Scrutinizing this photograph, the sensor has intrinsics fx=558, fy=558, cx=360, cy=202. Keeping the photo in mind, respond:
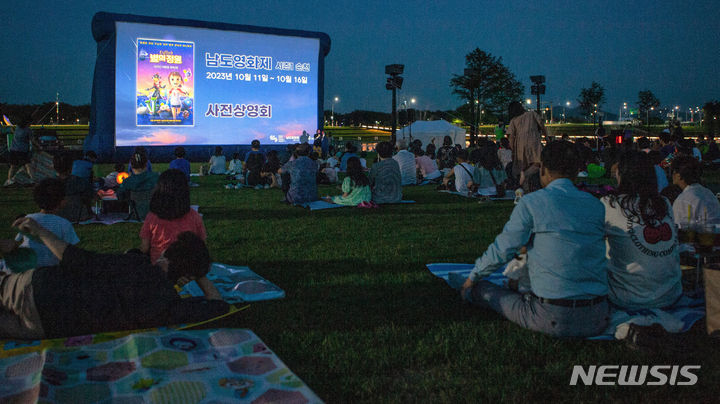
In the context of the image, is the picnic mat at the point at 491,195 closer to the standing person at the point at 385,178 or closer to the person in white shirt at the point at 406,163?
the standing person at the point at 385,178

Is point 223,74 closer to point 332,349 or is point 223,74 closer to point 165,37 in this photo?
point 165,37

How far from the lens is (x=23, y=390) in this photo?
8.07 ft

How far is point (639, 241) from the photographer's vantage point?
3.30 meters

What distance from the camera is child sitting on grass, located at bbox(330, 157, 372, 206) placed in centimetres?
936

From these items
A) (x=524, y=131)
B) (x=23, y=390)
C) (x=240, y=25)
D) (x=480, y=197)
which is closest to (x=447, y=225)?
(x=524, y=131)

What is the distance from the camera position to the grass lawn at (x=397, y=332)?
8.76 feet

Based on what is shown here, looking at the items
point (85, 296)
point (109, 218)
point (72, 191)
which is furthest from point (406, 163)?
point (85, 296)

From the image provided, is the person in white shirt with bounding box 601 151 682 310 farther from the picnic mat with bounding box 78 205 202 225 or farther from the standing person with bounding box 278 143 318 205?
the standing person with bounding box 278 143 318 205

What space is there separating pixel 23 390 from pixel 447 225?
5744 millimetres

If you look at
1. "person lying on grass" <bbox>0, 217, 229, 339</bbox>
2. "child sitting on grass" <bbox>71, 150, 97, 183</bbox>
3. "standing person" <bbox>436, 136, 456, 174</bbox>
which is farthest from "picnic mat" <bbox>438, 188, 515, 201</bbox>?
"person lying on grass" <bbox>0, 217, 229, 339</bbox>

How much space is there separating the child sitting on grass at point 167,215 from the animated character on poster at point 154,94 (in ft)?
54.1

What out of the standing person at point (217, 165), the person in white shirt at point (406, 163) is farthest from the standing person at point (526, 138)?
the standing person at point (217, 165)

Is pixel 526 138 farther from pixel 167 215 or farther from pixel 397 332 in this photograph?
pixel 167 215

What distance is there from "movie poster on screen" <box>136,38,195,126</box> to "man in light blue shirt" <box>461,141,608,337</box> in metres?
18.1
